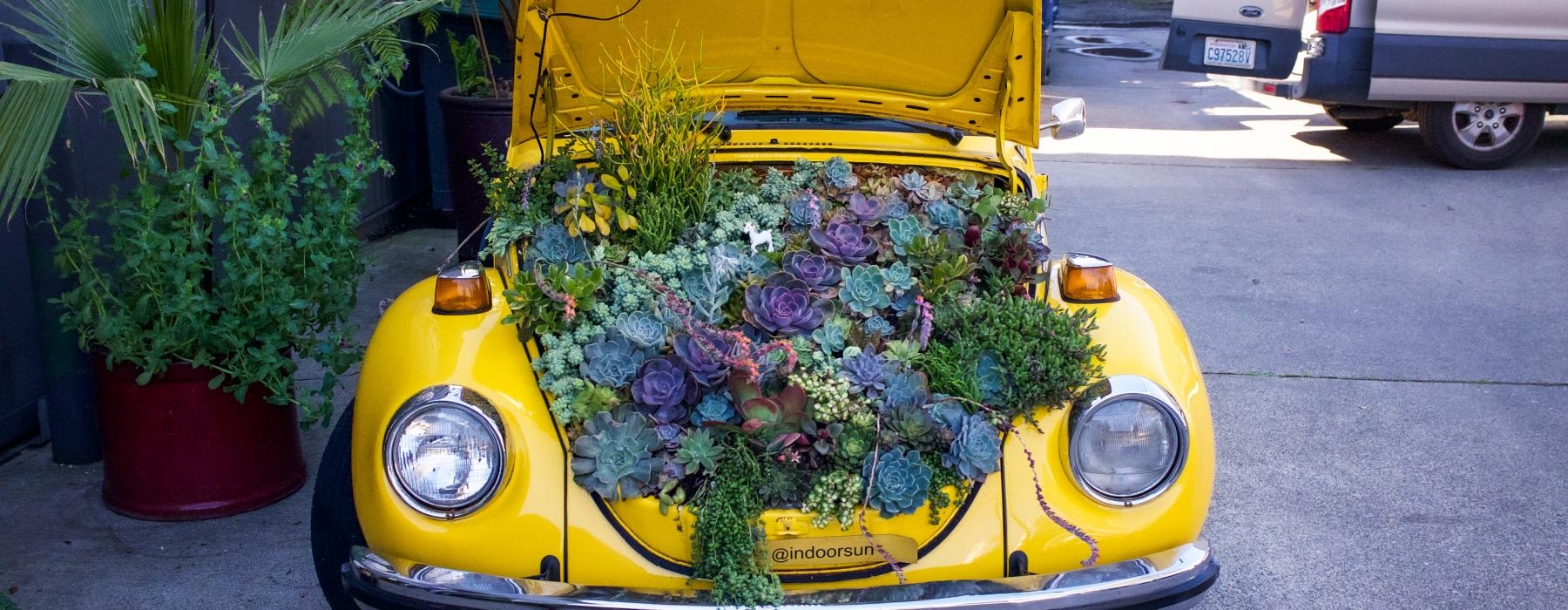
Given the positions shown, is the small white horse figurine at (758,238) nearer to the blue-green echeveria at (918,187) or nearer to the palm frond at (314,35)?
the blue-green echeveria at (918,187)

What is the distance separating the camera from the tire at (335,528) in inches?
112

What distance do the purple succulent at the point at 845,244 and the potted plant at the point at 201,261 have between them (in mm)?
1609

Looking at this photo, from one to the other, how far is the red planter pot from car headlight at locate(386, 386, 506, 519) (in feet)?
4.78

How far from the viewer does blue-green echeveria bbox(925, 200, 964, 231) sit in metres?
3.20

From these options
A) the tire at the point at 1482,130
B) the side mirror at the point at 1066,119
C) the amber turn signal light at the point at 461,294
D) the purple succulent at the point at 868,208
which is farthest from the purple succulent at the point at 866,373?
the tire at the point at 1482,130

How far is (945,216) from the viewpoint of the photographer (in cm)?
320

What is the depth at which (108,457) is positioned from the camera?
3738mm

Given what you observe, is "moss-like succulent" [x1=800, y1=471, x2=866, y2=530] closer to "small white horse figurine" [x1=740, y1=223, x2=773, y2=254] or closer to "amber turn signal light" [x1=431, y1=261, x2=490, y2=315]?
"small white horse figurine" [x1=740, y1=223, x2=773, y2=254]

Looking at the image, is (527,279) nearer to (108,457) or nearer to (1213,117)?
(108,457)

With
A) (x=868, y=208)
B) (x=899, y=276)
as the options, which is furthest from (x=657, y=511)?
(x=868, y=208)

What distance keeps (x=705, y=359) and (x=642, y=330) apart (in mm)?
182

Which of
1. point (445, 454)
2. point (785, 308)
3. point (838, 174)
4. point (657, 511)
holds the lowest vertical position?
point (657, 511)

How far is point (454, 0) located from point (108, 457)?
8.08 feet

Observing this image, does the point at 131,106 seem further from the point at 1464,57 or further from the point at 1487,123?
the point at 1487,123
